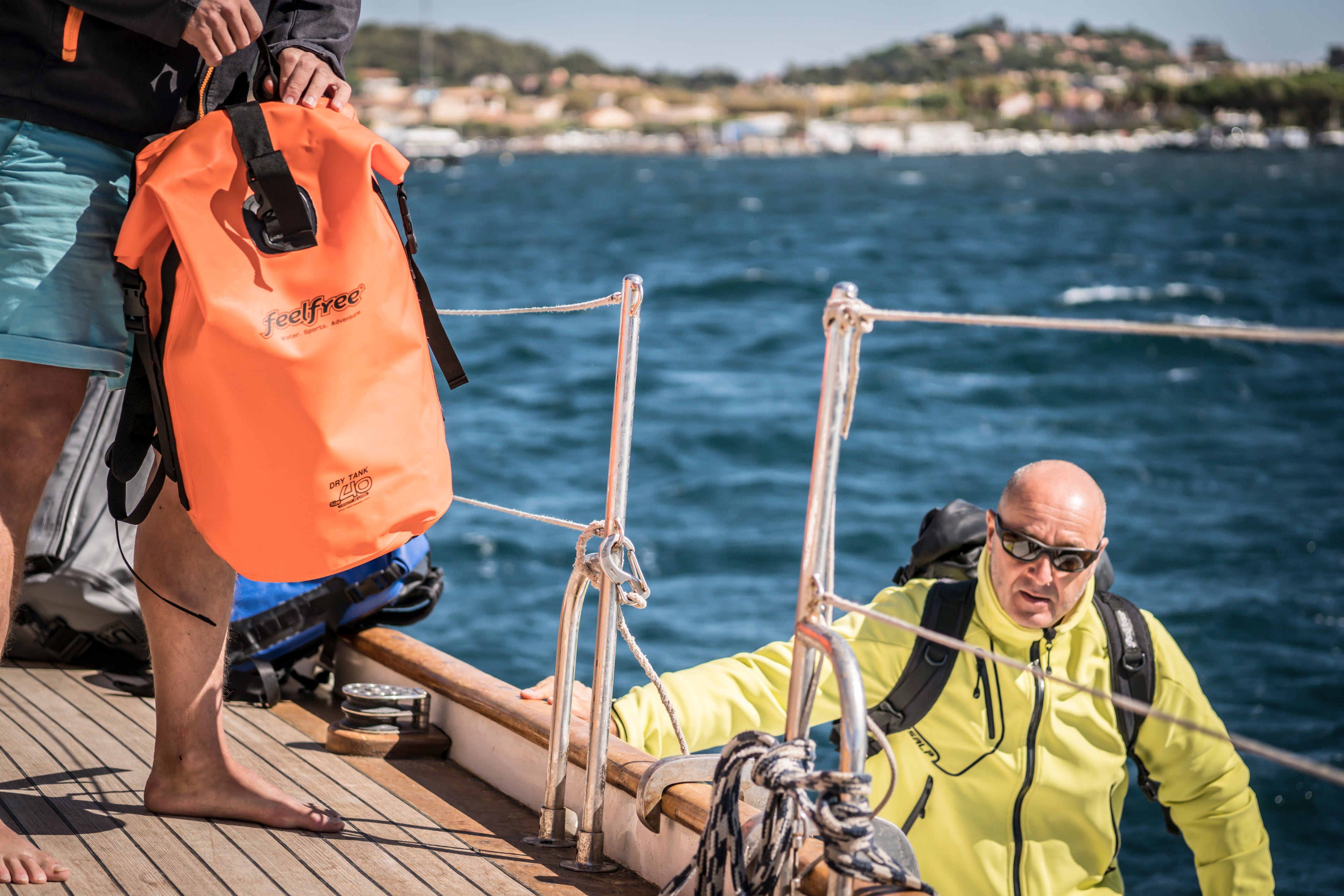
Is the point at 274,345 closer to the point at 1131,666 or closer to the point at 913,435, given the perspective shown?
the point at 1131,666

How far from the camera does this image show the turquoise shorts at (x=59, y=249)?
1559 mm

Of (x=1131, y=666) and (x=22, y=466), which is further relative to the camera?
(x=1131, y=666)

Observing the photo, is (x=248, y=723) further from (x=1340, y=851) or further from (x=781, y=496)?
(x=781, y=496)

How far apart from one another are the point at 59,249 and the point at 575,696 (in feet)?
3.59

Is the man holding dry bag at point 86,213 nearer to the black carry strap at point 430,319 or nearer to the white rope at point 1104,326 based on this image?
the black carry strap at point 430,319

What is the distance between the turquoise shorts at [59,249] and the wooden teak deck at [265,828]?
67 centimetres

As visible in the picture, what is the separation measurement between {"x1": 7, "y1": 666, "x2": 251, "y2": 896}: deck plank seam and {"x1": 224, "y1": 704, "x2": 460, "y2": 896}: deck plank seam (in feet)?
0.60

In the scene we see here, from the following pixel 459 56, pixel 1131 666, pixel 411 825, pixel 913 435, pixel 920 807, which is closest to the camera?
pixel 411 825

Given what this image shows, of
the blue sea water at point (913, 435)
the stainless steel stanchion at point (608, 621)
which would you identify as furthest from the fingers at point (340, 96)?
the blue sea water at point (913, 435)

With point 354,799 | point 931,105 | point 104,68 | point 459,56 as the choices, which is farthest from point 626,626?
point 931,105

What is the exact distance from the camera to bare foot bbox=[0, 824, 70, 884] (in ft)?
5.16

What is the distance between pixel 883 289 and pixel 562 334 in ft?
28.0

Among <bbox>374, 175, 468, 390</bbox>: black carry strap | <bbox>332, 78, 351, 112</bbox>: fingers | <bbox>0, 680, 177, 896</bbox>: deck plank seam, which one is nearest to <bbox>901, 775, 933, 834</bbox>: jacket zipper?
<bbox>374, 175, 468, 390</bbox>: black carry strap

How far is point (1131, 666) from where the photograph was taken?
2.16m
